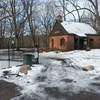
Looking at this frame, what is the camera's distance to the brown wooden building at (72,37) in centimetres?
3775

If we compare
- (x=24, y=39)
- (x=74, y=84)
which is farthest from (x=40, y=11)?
(x=74, y=84)

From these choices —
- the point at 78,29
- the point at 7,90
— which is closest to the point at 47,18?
the point at 78,29

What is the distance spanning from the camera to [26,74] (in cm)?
1198

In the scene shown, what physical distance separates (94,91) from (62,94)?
1.32 m

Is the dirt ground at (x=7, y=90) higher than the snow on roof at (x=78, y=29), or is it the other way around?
the snow on roof at (x=78, y=29)

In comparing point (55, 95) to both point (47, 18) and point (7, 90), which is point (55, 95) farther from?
point (47, 18)

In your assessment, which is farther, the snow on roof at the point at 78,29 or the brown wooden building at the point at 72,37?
the snow on roof at the point at 78,29

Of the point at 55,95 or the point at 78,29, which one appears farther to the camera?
the point at 78,29

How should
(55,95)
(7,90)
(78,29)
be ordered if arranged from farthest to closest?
1. (78,29)
2. (7,90)
3. (55,95)

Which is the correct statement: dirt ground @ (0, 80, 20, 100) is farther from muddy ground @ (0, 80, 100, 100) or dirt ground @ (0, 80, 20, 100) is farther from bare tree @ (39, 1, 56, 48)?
bare tree @ (39, 1, 56, 48)

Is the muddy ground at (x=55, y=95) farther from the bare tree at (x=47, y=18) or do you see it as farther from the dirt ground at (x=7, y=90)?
the bare tree at (x=47, y=18)

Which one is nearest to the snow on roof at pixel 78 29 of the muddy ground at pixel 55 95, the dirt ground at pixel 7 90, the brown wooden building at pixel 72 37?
the brown wooden building at pixel 72 37

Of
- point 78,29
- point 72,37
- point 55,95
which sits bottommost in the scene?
point 55,95

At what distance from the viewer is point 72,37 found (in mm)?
37938
